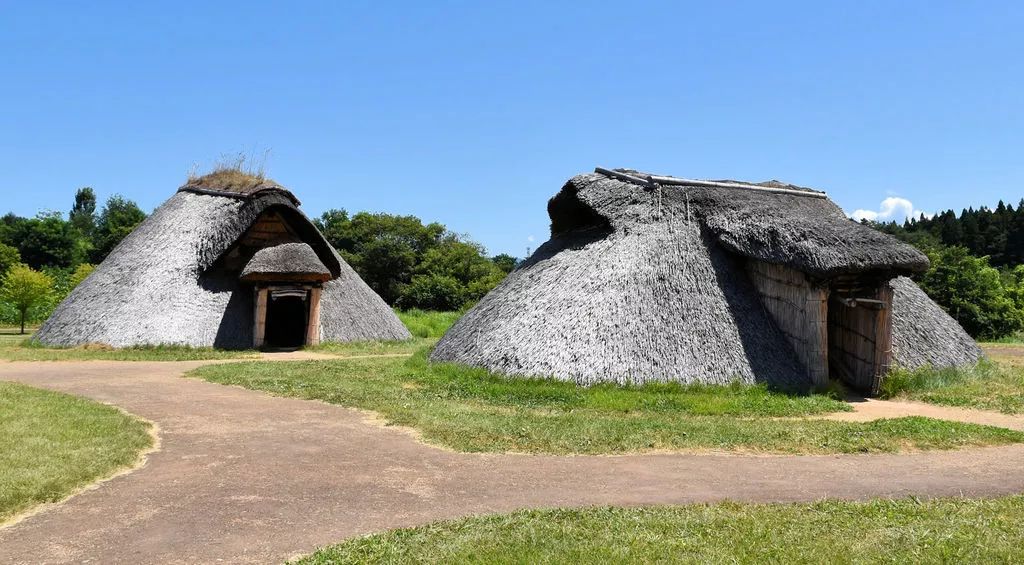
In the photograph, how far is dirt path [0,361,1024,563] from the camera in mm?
4641

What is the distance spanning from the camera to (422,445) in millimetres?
7777

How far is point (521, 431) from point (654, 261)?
626cm

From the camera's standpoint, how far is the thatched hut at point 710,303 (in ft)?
39.2

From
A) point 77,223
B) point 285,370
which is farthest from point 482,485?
point 77,223

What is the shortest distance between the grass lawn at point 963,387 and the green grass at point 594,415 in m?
1.91

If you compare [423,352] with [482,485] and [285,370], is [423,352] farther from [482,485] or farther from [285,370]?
[482,485]

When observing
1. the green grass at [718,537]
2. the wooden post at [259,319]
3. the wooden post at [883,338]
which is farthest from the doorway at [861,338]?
the wooden post at [259,319]

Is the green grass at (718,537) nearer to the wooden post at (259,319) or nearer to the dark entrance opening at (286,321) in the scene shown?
the wooden post at (259,319)

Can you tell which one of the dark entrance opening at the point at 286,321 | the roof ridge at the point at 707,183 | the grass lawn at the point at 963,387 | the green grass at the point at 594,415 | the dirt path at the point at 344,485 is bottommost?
the dirt path at the point at 344,485

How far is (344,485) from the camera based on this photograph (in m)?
6.06

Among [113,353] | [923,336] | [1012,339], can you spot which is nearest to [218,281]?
[113,353]

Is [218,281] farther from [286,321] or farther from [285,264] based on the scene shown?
[286,321]

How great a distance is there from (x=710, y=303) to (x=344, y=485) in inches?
342

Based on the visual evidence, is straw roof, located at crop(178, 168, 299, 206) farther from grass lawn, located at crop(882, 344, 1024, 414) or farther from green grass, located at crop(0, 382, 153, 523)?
grass lawn, located at crop(882, 344, 1024, 414)
